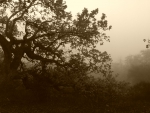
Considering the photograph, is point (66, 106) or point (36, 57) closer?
point (66, 106)

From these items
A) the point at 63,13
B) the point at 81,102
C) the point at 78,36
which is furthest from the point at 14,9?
the point at 81,102

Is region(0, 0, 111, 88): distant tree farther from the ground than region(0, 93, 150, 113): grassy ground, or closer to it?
farther from the ground

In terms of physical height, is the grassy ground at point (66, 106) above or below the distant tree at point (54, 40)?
below

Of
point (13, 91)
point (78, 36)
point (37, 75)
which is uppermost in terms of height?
point (78, 36)

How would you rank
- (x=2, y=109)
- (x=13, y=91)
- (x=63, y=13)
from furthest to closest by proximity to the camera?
(x=13, y=91) < (x=63, y=13) < (x=2, y=109)

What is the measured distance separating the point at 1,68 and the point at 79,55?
5.86 meters

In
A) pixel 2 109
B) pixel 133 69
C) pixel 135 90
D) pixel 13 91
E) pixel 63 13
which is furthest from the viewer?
pixel 133 69

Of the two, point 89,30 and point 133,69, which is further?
point 133,69

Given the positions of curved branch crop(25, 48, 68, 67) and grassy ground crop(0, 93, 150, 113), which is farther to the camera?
curved branch crop(25, 48, 68, 67)

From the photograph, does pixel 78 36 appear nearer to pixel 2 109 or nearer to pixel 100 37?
pixel 100 37

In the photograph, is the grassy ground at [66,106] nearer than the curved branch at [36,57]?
Yes

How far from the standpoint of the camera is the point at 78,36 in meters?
16.0

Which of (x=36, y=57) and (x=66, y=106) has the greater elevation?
(x=36, y=57)

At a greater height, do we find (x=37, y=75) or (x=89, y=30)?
(x=89, y=30)
